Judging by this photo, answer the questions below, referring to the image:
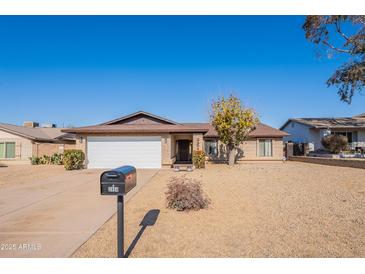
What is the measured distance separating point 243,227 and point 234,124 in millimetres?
13211

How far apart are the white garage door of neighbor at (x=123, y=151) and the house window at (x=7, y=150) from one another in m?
10.3

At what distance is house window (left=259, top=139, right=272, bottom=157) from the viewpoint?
21.5 metres

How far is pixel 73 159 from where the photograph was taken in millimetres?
15766

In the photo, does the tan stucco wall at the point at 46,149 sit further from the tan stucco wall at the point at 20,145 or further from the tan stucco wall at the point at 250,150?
the tan stucco wall at the point at 250,150

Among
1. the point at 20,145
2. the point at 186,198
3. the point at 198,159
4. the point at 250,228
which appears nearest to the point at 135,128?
the point at 198,159

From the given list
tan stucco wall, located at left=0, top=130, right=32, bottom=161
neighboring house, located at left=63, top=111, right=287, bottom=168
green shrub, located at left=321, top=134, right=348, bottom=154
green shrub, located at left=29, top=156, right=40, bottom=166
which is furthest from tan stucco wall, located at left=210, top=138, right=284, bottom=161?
tan stucco wall, located at left=0, top=130, right=32, bottom=161

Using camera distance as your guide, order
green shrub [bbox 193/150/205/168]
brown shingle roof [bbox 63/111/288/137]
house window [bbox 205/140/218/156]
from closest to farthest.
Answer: green shrub [bbox 193/150/205/168], brown shingle roof [bbox 63/111/288/137], house window [bbox 205/140/218/156]

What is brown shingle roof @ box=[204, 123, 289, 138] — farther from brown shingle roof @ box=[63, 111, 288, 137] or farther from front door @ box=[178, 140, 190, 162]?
brown shingle roof @ box=[63, 111, 288, 137]

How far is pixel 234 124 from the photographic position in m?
17.4

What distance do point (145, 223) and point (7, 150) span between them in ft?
75.0

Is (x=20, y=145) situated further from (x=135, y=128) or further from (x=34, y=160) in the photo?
(x=135, y=128)

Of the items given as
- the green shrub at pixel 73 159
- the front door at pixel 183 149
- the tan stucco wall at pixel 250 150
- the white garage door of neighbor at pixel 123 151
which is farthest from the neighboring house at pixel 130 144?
the front door at pixel 183 149

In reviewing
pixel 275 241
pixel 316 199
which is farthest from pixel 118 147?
pixel 275 241

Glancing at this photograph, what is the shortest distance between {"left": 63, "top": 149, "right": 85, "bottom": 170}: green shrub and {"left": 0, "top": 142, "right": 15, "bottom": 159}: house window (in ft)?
32.5
